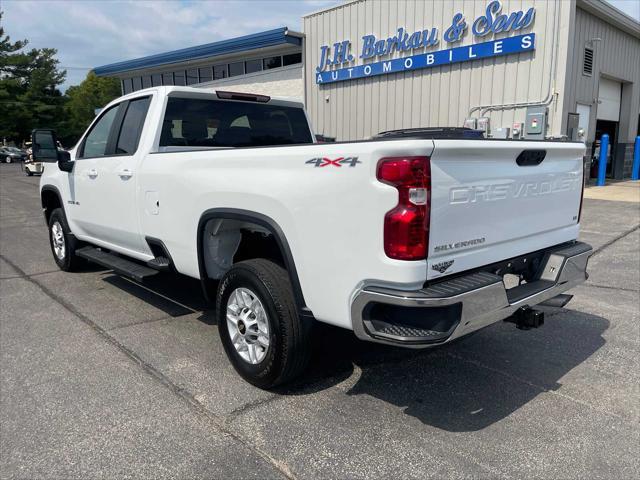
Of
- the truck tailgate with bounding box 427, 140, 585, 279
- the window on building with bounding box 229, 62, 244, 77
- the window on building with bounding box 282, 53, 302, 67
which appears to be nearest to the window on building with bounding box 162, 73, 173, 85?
the window on building with bounding box 229, 62, 244, 77

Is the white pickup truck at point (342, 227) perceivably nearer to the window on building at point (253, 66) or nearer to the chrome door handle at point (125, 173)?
the chrome door handle at point (125, 173)

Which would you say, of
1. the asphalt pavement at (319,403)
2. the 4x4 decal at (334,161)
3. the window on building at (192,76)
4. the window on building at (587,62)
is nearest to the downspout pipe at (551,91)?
the window on building at (587,62)

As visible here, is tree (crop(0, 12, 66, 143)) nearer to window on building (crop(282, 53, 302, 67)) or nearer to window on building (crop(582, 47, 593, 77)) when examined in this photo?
window on building (crop(282, 53, 302, 67))

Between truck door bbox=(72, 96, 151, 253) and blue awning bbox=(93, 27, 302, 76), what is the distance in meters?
15.2

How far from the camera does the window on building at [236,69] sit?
2408cm

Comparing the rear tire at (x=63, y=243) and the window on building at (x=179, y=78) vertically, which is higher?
the window on building at (x=179, y=78)

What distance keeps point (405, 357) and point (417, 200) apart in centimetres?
184

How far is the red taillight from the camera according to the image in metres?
2.51

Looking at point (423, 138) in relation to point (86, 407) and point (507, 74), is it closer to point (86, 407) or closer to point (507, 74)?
point (86, 407)

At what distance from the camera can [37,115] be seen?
193ft

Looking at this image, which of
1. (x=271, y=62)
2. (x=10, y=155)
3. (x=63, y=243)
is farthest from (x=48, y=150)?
(x=10, y=155)

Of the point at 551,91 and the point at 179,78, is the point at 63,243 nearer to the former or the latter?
the point at 551,91

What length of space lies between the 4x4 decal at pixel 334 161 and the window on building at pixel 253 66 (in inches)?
846

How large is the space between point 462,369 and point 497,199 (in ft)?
4.74
